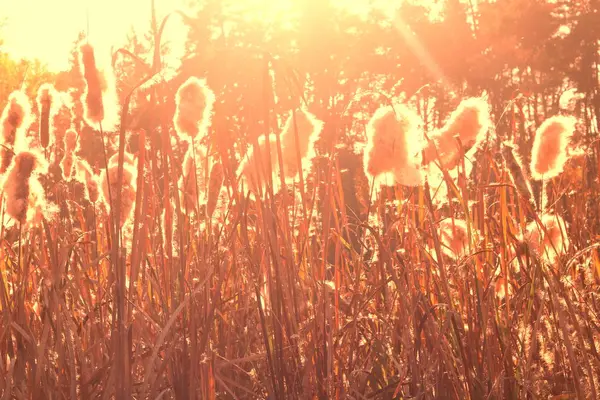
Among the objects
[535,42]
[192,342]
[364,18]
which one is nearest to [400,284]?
[192,342]

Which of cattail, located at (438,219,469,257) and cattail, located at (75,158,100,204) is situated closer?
cattail, located at (438,219,469,257)

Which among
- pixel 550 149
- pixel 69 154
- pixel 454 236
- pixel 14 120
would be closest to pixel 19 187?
pixel 14 120

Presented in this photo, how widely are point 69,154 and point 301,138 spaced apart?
167cm

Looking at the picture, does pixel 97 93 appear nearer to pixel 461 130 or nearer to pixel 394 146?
pixel 394 146

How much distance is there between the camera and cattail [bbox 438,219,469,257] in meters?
2.46

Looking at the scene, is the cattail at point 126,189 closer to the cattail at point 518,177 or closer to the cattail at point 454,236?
the cattail at point 454,236

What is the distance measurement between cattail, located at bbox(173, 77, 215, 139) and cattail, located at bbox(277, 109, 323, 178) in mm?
264

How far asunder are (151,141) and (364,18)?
90.6 feet

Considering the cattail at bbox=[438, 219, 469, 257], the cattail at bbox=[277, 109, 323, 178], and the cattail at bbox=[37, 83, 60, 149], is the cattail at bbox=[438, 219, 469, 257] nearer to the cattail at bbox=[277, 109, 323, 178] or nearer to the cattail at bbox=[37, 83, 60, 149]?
the cattail at bbox=[277, 109, 323, 178]

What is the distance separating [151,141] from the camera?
6.63ft

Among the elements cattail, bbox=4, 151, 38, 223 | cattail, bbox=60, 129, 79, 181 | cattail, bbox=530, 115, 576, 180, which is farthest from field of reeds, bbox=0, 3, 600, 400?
cattail, bbox=60, 129, 79, 181

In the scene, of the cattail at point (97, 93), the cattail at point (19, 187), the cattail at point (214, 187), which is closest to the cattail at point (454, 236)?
the cattail at point (214, 187)

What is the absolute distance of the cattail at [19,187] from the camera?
226 cm

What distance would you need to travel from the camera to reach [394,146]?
2.51m
